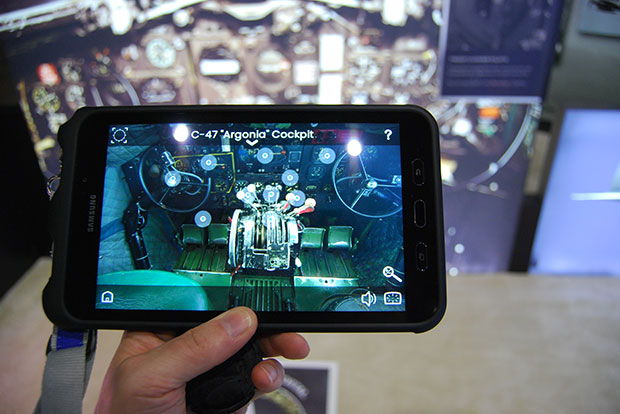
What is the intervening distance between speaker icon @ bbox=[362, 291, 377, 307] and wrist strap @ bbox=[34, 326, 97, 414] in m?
0.44

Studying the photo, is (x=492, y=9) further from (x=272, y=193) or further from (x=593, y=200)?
(x=272, y=193)

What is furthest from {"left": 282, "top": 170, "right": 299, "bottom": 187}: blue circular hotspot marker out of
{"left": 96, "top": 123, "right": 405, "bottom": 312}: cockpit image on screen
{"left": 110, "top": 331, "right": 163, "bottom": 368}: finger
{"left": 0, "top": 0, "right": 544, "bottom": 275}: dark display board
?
{"left": 0, "top": 0, "right": 544, "bottom": 275}: dark display board

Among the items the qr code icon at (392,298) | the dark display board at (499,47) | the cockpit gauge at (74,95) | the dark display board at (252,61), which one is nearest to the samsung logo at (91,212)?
the qr code icon at (392,298)

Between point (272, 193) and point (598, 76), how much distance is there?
114cm

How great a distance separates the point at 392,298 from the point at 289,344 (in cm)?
22

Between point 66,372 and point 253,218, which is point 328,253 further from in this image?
point 66,372

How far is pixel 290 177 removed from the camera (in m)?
0.63

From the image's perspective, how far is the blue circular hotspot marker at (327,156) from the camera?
2.06ft

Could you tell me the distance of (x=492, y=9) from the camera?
106 centimetres

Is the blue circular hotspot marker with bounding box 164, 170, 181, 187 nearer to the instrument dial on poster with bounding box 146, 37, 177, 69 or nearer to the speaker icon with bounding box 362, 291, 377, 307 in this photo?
the speaker icon with bounding box 362, 291, 377, 307

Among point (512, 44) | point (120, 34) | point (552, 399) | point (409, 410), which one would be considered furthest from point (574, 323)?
point (120, 34)

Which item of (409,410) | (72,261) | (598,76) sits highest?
(598,76)

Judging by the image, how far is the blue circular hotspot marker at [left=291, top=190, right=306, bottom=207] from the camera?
631mm

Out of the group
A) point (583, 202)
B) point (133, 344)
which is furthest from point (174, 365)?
point (583, 202)
